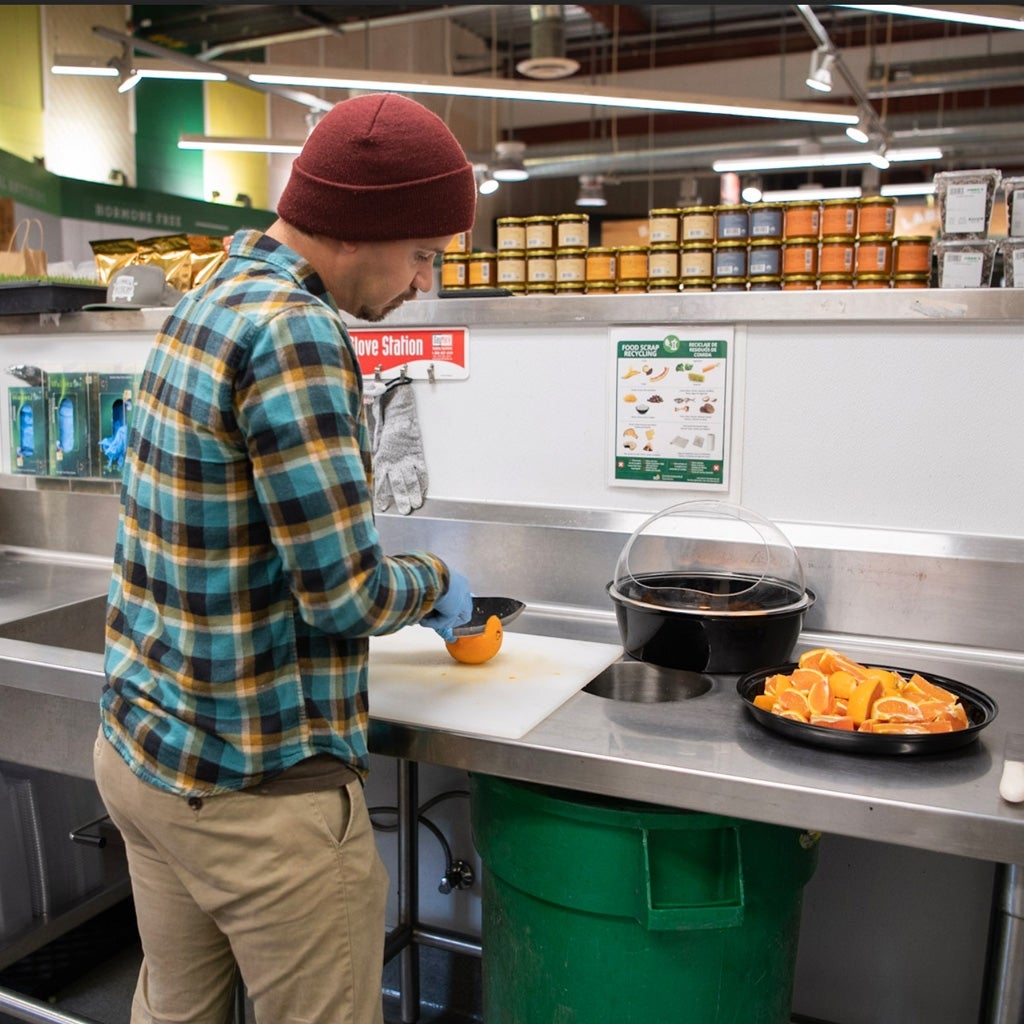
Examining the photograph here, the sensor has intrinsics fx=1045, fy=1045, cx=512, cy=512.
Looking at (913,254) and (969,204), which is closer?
(969,204)

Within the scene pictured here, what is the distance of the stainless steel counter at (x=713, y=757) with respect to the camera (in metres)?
1.24

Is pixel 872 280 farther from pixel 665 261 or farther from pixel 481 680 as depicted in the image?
pixel 481 680

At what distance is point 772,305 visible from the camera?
77.4 inches

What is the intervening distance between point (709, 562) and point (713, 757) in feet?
2.26

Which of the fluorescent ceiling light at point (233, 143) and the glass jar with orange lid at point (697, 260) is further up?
the fluorescent ceiling light at point (233, 143)

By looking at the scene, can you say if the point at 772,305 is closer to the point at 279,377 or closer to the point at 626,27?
the point at 279,377

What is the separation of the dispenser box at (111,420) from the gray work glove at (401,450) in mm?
699

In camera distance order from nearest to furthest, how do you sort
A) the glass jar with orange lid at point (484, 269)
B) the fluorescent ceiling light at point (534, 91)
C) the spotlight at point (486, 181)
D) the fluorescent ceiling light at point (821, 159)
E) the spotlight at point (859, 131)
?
1. the glass jar with orange lid at point (484, 269)
2. the fluorescent ceiling light at point (534, 91)
3. the spotlight at point (859, 131)
4. the fluorescent ceiling light at point (821, 159)
5. the spotlight at point (486, 181)

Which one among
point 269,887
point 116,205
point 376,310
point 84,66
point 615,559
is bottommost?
point 269,887

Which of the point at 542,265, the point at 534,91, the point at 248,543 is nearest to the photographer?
the point at 248,543

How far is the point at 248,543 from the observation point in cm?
120

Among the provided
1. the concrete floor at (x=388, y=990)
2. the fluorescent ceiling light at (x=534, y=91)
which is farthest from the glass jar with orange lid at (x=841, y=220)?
the fluorescent ceiling light at (x=534, y=91)

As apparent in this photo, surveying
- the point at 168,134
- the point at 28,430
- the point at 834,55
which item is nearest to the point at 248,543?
the point at 28,430

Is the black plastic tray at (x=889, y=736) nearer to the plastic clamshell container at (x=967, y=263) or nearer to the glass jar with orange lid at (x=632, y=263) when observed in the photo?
the plastic clamshell container at (x=967, y=263)
